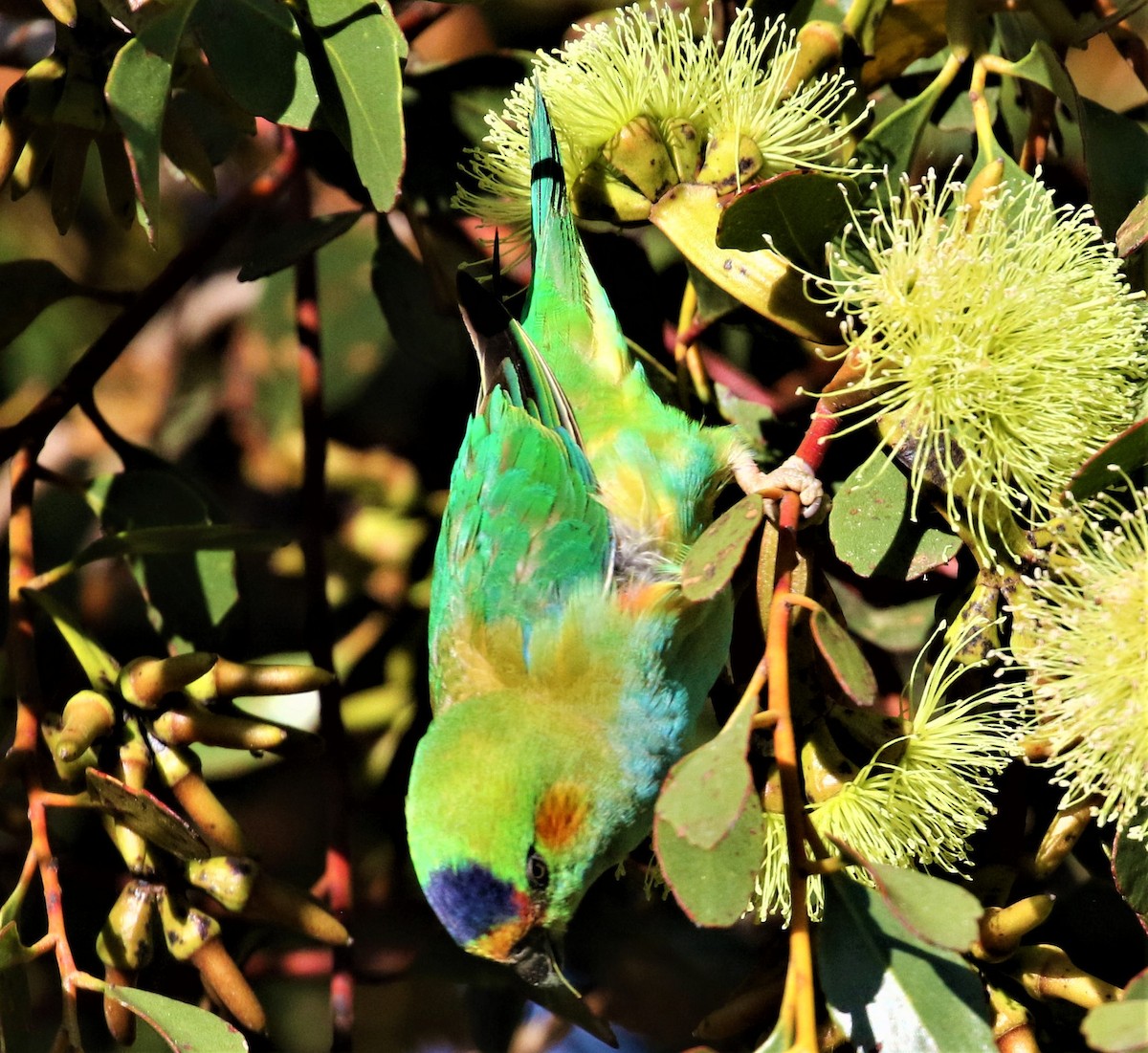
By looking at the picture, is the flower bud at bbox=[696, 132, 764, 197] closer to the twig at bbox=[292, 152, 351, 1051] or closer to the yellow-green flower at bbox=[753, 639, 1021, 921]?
the yellow-green flower at bbox=[753, 639, 1021, 921]

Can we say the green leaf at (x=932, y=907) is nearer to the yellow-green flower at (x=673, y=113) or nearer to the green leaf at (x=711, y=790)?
the green leaf at (x=711, y=790)

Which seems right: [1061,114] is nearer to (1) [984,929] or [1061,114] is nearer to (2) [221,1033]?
(1) [984,929]

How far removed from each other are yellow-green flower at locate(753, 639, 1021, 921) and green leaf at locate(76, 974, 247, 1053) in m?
0.58

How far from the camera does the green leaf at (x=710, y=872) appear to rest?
40.1 inches

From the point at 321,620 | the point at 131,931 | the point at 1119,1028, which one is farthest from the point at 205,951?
the point at 1119,1028

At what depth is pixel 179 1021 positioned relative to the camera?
1286 mm

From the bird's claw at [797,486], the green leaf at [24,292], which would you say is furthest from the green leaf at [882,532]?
the green leaf at [24,292]

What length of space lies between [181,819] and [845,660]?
78 cm

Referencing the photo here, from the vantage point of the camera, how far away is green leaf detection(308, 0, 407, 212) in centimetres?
142

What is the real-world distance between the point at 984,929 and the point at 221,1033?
0.79 m

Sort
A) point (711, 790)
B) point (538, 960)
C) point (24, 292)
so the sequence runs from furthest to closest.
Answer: point (24, 292) < point (538, 960) < point (711, 790)

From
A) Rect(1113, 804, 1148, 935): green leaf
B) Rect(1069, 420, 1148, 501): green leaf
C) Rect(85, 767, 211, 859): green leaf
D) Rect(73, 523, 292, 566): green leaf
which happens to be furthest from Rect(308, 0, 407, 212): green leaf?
Rect(1113, 804, 1148, 935): green leaf

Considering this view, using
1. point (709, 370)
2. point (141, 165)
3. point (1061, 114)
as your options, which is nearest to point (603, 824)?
point (709, 370)

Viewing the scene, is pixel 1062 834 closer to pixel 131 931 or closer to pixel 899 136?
pixel 899 136
